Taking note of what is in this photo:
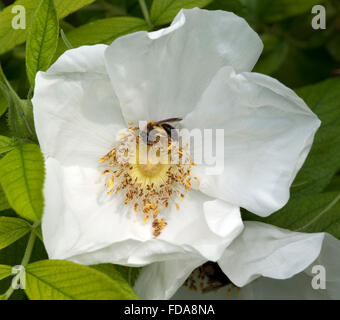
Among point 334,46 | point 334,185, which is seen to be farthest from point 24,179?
point 334,46

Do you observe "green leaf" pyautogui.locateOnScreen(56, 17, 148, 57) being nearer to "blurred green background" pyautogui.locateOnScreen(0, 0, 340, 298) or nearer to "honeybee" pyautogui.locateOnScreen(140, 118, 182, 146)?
"blurred green background" pyautogui.locateOnScreen(0, 0, 340, 298)

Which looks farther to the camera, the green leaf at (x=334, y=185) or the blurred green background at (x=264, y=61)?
the green leaf at (x=334, y=185)

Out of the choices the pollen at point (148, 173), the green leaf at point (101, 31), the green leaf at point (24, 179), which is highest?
the green leaf at point (101, 31)

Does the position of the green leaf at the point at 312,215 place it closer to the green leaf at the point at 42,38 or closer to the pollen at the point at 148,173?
the pollen at the point at 148,173

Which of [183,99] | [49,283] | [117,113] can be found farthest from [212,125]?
[49,283]

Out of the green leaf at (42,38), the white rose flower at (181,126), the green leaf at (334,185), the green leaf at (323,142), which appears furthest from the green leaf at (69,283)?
the green leaf at (334,185)

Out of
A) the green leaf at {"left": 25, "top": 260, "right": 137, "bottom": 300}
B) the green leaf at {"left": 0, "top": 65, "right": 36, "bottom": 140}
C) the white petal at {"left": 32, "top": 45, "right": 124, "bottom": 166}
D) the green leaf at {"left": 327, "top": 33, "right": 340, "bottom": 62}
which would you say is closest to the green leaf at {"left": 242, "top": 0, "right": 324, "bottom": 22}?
the green leaf at {"left": 327, "top": 33, "right": 340, "bottom": 62}
